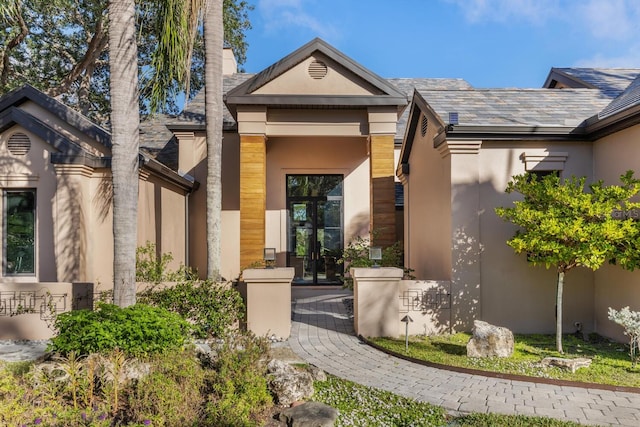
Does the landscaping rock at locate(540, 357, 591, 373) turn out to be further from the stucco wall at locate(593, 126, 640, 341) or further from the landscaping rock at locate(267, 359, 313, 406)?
the landscaping rock at locate(267, 359, 313, 406)

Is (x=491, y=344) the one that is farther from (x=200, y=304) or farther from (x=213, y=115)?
(x=213, y=115)

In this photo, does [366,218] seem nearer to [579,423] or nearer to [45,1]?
[579,423]

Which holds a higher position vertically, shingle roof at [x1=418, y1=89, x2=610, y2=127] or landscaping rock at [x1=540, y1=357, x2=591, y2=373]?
shingle roof at [x1=418, y1=89, x2=610, y2=127]

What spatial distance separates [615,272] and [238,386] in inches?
286

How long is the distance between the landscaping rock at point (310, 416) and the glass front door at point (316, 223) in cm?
898

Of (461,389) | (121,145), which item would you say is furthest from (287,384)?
(121,145)

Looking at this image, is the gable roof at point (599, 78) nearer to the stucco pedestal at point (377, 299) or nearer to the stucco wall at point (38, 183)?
the stucco pedestal at point (377, 299)

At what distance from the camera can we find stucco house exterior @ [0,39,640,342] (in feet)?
26.7

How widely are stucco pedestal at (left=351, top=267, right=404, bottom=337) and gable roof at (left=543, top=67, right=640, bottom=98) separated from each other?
7408 mm

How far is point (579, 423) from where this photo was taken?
4.33 meters

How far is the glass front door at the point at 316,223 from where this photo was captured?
13.5 meters

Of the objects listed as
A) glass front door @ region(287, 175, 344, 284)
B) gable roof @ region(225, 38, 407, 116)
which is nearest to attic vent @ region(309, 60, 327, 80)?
gable roof @ region(225, 38, 407, 116)

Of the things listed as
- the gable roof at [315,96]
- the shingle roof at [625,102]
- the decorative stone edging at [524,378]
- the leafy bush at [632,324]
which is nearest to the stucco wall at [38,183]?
the gable roof at [315,96]

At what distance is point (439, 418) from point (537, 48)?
62.2 feet
